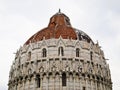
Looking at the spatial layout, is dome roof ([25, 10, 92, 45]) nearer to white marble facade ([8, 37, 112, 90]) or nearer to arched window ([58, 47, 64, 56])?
white marble facade ([8, 37, 112, 90])

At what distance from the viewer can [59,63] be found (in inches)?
2162

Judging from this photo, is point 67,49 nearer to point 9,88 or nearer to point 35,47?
point 35,47

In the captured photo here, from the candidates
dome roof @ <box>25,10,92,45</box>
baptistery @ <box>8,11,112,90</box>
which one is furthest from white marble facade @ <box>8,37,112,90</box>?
dome roof @ <box>25,10,92,45</box>

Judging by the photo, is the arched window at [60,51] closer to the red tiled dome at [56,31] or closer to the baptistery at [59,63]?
the baptistery at [59,63]

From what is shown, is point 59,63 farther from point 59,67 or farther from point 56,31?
point 56,31

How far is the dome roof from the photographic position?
194ft

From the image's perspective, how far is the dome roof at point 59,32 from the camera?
194 feet

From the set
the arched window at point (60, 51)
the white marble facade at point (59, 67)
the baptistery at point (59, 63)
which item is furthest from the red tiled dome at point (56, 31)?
the arched window at point (60, 51)

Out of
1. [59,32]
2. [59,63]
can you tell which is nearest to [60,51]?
[59,63]

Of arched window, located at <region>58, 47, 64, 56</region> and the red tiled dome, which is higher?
the red tiled dome

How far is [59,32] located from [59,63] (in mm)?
7390

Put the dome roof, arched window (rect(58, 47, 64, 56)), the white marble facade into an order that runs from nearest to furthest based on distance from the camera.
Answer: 1. the white marble facade
2. arched window (rect(58, 47, 64, 56))
3. the dome roof

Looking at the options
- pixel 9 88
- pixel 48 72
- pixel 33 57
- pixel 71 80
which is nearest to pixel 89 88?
pixel 71 80

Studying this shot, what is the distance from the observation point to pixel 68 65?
180 feet
